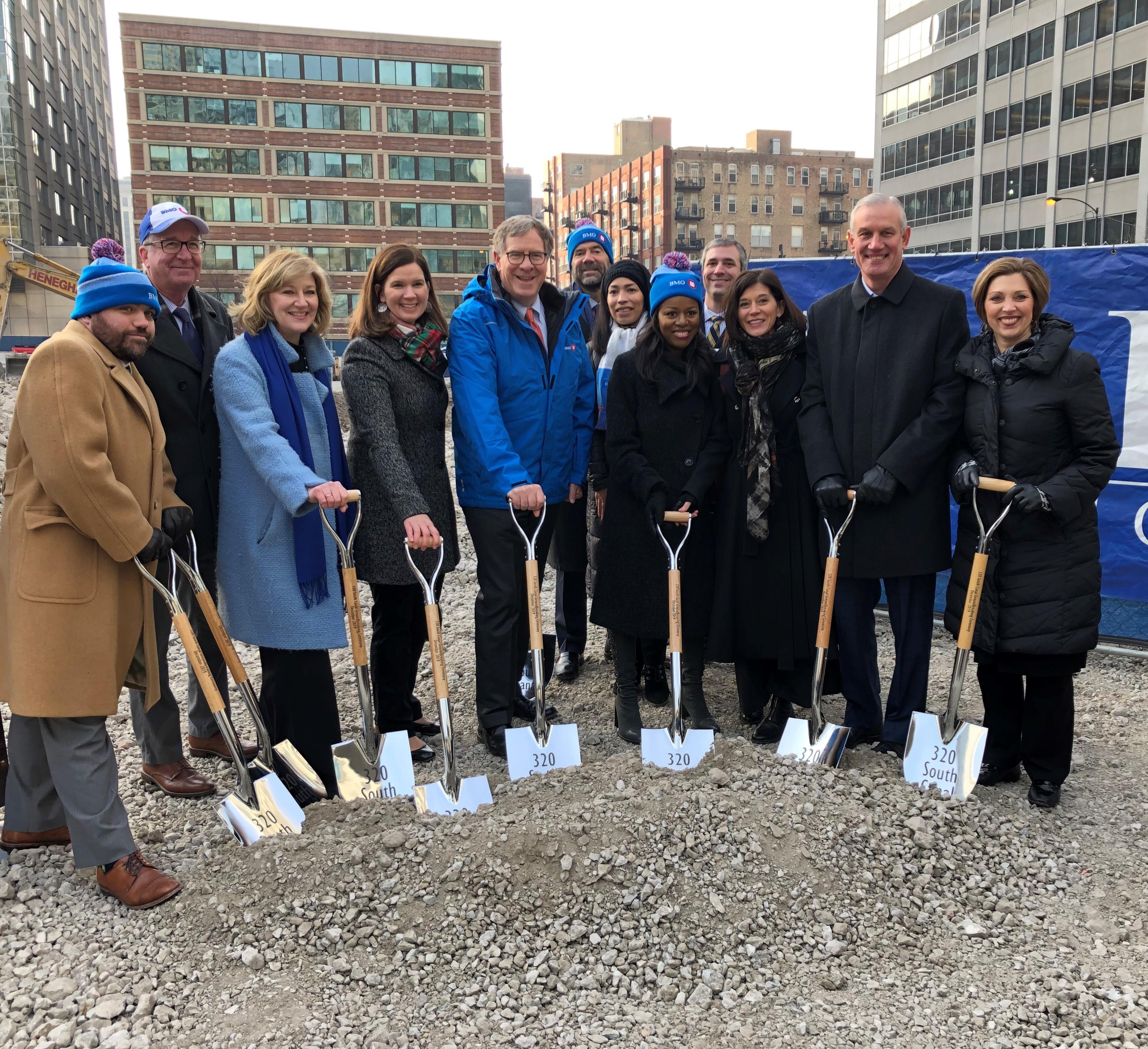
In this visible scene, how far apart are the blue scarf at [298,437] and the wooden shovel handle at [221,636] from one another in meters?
0.33

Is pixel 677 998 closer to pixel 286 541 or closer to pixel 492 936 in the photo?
pixel 492 936

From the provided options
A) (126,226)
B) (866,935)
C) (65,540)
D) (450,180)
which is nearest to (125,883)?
(65,540)

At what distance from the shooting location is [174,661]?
638 centimetres

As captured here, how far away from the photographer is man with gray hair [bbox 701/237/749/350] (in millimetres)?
5250

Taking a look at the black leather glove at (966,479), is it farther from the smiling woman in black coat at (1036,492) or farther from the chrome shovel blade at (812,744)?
the chrome shovel blade at (812,744)

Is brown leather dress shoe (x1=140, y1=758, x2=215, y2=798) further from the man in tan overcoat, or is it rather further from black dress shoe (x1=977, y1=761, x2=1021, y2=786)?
black dress shoe (x1=977, y1=761, x2=1021, y2=786)

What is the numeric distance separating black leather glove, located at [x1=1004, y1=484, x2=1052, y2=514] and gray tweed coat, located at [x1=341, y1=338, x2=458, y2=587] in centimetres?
240

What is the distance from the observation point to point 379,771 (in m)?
3.70

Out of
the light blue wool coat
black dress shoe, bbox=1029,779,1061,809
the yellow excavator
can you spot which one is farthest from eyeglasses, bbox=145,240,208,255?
the yellow excavator

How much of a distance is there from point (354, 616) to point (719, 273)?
295 centimetres

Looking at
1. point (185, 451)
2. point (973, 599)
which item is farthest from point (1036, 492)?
point (185, 451)

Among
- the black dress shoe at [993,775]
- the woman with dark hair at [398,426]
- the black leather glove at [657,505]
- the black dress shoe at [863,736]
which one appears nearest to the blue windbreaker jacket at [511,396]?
the woman with dark hair at [398,426]

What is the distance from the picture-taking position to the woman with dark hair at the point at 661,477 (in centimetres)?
434

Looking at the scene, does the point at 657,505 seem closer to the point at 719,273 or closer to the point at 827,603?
the point at 827,603
